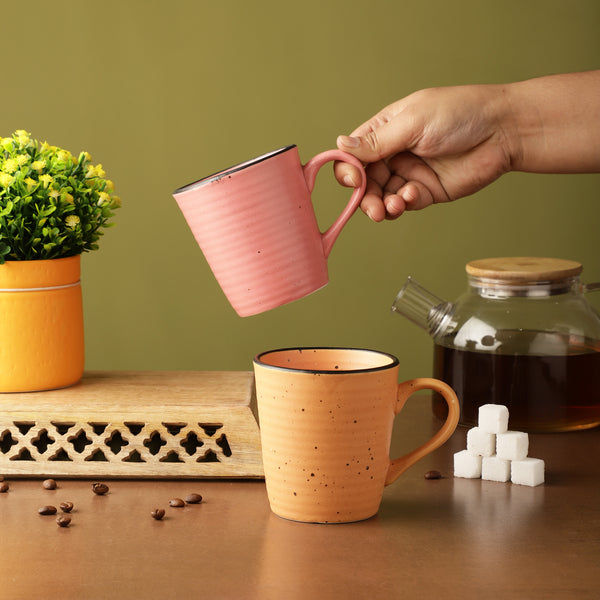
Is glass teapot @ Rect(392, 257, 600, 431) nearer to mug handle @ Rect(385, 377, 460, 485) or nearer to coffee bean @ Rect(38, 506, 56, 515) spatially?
mug handle @ Rect(385, 377, 460, 485)

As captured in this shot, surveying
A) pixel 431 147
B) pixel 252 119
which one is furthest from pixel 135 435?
pixel 252 119

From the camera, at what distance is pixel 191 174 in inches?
Answer: 93.7

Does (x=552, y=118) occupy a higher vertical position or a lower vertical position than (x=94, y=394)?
higher

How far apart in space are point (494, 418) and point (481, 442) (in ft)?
0.10

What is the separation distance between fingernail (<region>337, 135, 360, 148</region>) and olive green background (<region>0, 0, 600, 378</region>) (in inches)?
50.0

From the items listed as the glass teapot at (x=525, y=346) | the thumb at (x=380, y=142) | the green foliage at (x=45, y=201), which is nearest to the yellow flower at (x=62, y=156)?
the green foliage at (x=45, y=201)

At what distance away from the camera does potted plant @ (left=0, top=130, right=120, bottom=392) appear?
101 cm

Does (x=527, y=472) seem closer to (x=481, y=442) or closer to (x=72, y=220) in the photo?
(x=481, y=442)

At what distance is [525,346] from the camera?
3.79ft

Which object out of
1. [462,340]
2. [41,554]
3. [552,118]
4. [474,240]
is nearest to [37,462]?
[41,554]

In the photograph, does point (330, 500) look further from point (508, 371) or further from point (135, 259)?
point (135, 259)

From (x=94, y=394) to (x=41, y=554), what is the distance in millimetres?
278

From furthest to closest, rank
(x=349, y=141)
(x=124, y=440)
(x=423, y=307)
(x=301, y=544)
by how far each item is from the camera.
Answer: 1. (x=423, y=307)
2. (x=349, y=141)
3. (x=124, y=440)
4. (x=301, y=544)

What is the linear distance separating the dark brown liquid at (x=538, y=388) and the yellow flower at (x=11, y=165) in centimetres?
62
